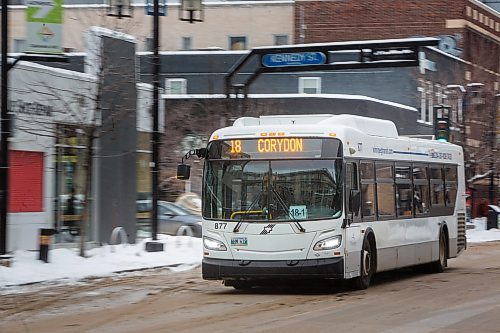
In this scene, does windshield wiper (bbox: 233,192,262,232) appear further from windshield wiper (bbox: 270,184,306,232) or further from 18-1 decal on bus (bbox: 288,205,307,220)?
18-1 decal on bus (bbox: 288,205,307,220)

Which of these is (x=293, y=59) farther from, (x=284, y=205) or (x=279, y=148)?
(x=284, y=205)

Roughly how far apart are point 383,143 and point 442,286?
9.84 feet

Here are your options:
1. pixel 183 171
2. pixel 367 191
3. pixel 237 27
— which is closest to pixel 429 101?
pixel 237 27

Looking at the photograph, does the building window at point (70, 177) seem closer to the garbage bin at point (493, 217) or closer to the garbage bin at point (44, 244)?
the garbage bin at point (44, 244)

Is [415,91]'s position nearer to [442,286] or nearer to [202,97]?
[202,97]

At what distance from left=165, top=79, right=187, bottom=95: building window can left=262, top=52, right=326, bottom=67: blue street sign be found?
23.9 metres

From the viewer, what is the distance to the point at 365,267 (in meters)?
17.2

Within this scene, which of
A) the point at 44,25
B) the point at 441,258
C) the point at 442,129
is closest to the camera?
the point at 44,25

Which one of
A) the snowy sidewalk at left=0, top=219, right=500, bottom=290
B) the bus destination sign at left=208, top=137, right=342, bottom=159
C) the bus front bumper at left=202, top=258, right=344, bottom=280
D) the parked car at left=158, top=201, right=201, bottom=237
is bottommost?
the snowy sidewalk at left=0, top=219, right=500, bottom=290

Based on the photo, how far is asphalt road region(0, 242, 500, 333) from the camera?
1245 cm

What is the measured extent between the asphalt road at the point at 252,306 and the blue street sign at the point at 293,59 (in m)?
8.40

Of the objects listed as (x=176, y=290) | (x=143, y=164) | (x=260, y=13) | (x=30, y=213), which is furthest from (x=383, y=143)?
(x=260, y=13)

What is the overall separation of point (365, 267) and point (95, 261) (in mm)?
7422

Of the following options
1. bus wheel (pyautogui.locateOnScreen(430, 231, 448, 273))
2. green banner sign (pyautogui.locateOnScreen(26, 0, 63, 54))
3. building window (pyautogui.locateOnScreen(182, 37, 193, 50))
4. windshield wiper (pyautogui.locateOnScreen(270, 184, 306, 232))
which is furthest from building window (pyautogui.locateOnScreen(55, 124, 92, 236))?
building window (pyautogui.locateOnScreen(182, 37, 193, 50))
